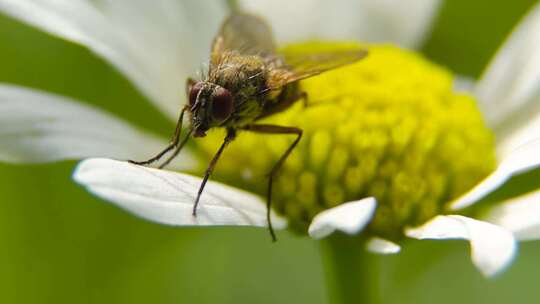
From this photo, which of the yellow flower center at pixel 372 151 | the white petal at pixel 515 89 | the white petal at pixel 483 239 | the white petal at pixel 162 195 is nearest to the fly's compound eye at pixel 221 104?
the white petal at pixel 162 195

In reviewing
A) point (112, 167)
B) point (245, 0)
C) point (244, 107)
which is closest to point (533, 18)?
point (245, 0)

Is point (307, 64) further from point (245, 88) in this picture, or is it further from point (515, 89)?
point (515, 89)

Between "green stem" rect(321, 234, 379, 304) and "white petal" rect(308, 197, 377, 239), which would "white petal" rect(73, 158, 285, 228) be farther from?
"green stem" rect(321, 234, 379, 304)

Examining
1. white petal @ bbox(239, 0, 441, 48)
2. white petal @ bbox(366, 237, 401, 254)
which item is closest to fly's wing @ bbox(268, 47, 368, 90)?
white petal @ bbox(366, 237, 401, 254)

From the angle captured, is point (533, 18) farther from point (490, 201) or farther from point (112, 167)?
point (112, 167)

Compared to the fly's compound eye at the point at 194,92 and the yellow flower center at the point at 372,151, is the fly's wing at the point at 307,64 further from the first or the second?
the fly's compound eye at the point at 194,92

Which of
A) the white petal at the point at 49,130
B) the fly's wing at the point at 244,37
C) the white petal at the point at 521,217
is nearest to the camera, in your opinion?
the white petal at the point at 521,217

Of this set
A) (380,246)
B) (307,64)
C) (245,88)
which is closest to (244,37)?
(307,64)
